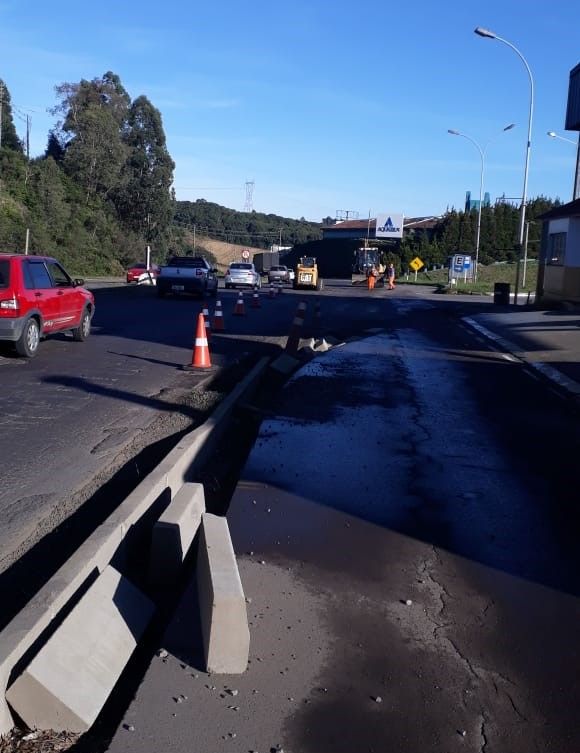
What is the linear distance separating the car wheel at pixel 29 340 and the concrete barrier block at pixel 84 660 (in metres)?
9.40

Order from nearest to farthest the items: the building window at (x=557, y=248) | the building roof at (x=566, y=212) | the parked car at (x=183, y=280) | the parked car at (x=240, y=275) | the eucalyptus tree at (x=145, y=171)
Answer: the building roof at (x=566, y=212) → the parked car at (x=183, y=280) → the building window at (x=557, y=248) → the parked car at (x=240, y=275) → the eucalyptus tree at (x=145, y=171)

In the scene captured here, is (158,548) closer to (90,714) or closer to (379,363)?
(90,714)

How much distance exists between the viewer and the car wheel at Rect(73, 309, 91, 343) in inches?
643

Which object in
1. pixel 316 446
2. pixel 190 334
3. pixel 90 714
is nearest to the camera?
pixel 90 714

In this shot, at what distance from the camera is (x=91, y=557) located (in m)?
4.89

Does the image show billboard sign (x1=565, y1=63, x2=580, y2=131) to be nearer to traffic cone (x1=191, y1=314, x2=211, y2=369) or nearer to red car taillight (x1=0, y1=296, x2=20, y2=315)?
traffic cone (x1=191, y1=314, x2=211, y2=369)

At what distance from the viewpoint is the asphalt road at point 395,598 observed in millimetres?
3762

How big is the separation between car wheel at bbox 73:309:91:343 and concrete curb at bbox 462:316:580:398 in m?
8.46

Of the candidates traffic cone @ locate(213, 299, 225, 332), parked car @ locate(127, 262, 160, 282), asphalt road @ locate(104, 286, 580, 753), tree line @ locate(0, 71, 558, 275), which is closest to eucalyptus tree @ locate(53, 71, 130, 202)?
tree line @ locate(0, 71, 558, 275)

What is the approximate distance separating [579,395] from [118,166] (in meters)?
65.0

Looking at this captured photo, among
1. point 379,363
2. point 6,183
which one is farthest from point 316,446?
point 6,183

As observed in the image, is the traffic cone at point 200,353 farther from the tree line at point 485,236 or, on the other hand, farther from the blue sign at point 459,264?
the tree line at point 485,236

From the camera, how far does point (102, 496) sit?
6.88 metres

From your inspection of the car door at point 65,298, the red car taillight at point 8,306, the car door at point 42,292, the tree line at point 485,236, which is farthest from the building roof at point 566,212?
the tree line at point 485,236
